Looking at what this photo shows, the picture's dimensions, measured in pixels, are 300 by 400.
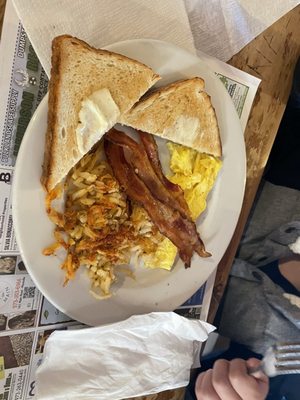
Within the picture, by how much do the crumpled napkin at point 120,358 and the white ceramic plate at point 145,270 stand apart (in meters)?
0.04

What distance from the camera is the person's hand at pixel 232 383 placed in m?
0.90

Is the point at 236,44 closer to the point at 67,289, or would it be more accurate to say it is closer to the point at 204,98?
the point at 204,98

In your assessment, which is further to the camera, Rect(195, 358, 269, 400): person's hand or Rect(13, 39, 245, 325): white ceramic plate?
Rect(195, 358, 269, 400): person's hand

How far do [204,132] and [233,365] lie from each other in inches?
17.7

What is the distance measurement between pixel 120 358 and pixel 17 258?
0.87 ft

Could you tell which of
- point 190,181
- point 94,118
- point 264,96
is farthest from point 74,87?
point 264,96

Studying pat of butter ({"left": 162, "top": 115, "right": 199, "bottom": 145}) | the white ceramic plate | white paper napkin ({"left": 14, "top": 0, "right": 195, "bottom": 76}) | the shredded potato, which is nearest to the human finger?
the white ceramic plate

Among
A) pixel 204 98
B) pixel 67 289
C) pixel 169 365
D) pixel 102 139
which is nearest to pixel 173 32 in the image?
pixel 204 98

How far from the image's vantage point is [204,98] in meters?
0.91

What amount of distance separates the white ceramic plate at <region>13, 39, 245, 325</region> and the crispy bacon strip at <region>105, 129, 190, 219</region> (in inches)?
4.9

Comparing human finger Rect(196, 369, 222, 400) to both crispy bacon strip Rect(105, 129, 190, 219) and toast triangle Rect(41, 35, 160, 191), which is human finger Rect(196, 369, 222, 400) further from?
toast triangle Rect(41, 35, 160, 191)

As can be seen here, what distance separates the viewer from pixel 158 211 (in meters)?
0.93

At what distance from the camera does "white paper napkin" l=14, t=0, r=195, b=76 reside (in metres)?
0.80

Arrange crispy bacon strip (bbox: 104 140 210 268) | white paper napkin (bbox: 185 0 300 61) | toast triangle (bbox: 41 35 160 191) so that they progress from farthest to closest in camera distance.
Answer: white paper napkin (bbox: 185 0 300 61)
crispy bacon strip (bbox: 104 140 210 268)
toast triangle (bbox: 41 35 160 191)
